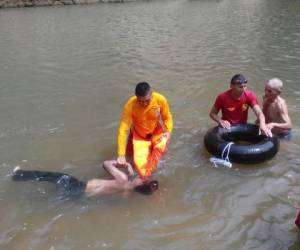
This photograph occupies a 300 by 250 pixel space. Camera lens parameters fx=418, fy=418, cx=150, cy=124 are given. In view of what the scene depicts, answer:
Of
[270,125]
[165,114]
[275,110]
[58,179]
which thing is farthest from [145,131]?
[275,110]

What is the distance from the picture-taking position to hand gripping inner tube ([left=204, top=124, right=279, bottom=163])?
630 cm

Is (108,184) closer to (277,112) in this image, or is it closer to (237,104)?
(237,104)

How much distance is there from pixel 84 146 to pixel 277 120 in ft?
11.1

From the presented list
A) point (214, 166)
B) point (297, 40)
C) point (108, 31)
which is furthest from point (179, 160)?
point (108, 31)

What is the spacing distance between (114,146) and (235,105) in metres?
2.25

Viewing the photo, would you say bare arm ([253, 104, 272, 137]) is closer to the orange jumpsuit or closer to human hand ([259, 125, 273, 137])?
human hand ([259, 125, 273, 137])

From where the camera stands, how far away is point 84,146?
7.50 m

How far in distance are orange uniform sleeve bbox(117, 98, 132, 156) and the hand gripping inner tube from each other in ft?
4.65

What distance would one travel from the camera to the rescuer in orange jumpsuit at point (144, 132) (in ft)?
19.7

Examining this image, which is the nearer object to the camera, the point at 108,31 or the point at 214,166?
the point at 214,166

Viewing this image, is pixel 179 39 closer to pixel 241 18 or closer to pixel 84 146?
pixel 241 18

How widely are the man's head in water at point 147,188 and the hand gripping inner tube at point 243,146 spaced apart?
130 cm

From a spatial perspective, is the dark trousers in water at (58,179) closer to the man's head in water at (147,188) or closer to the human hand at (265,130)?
the man's head in water at (147,188)

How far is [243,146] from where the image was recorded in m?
6.36
